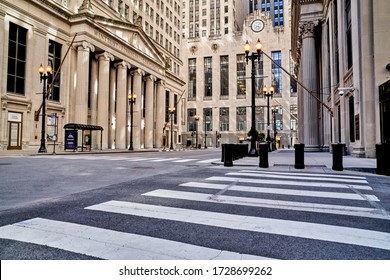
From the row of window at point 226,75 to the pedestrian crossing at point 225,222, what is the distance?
7979 cm

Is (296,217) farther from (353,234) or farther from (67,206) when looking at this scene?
(67,206)

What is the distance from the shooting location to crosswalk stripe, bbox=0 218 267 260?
2549 mm

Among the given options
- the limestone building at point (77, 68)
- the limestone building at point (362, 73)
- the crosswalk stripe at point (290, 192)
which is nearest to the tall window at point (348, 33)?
the limestone building at point (362, 73)

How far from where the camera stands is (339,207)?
4.61 metres

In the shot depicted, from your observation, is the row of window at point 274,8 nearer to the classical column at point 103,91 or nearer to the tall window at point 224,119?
the tall window at point 224,119

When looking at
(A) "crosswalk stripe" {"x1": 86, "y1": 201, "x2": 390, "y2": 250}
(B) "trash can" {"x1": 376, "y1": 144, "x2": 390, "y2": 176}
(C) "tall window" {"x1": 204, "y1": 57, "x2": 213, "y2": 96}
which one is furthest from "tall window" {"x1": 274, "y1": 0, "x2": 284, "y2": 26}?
(A) "crosswalk stripe" {"x1": 86, "y1": 201, "x2": 390, "y2": 250}

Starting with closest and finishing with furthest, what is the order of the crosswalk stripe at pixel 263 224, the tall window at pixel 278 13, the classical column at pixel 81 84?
the crosswalk stripe at pixel 263 224 < the classical column at pixel 81 84 < the tall window at pixel 278 13

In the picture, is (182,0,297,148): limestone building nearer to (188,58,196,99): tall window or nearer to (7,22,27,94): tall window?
(188,58,196,99): tall window

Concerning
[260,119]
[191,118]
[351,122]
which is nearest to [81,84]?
[351,122]

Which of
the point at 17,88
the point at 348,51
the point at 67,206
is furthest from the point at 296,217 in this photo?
the point at 17,88

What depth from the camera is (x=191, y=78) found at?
9038cm

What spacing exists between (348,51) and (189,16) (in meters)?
82.3

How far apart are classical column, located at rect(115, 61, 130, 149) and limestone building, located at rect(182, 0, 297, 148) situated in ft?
133

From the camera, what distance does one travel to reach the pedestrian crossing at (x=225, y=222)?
8.88 ft
